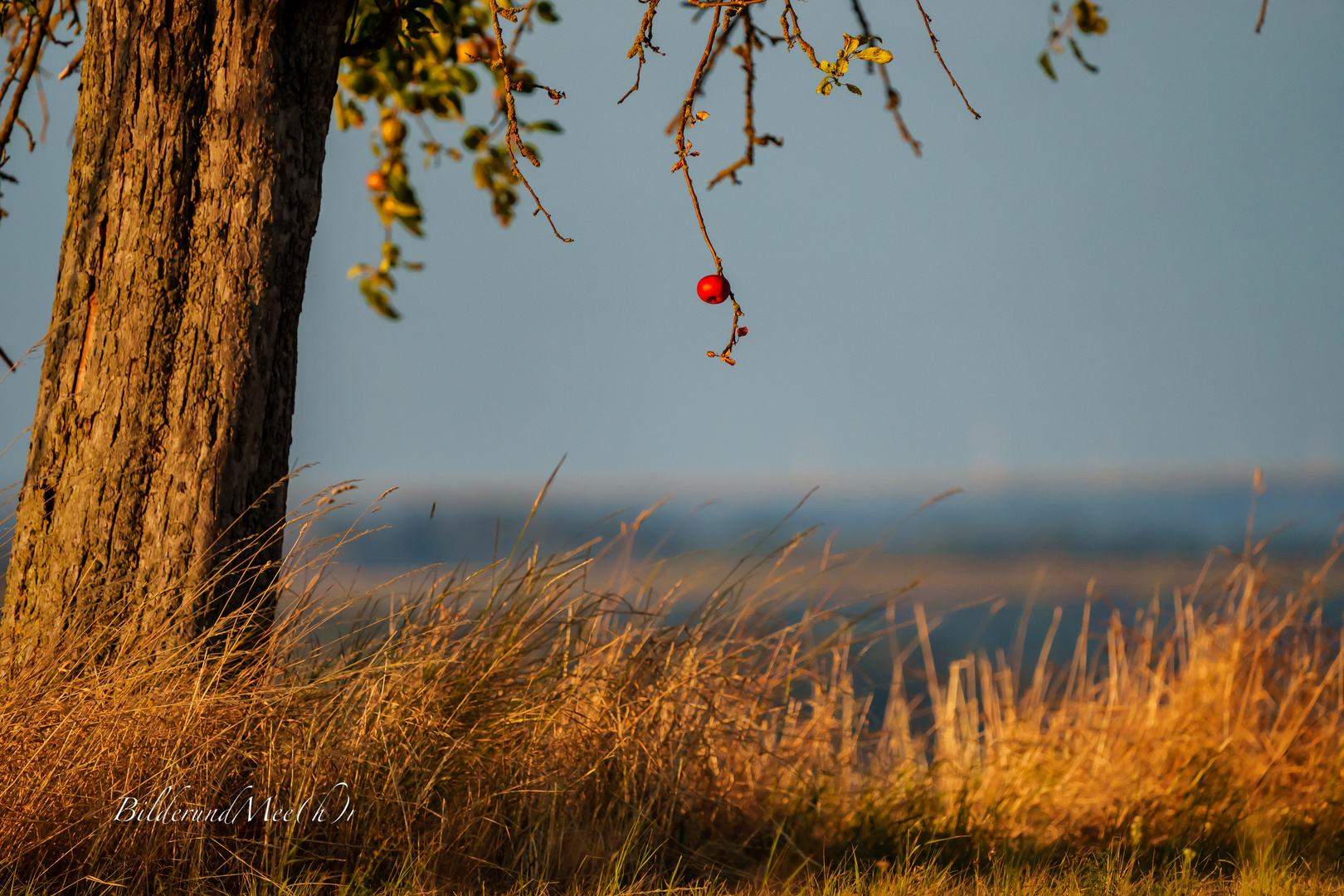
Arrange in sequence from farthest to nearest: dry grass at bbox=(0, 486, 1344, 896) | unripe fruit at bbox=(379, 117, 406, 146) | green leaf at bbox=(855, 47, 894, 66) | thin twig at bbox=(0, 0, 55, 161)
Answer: unripe fruit at bbox=(379, 117, 406, 146) → thin twig at bbox=(0, 0, 55, 161) → green leaf at bbox=(855, 47, 894, 66) → dry grass at bbox=(0, 486, 1344, 896)

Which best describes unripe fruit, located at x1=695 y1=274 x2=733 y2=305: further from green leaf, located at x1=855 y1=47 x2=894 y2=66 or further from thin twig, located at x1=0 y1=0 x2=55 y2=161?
thin twig, located at x1=0 y1=0 x2=55 y2=161

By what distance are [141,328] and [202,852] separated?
1.25 meters

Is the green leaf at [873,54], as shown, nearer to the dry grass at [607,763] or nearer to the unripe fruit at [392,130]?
the dry grass at [607,763]

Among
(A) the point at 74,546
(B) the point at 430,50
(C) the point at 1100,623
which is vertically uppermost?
(B) the point at 430,50

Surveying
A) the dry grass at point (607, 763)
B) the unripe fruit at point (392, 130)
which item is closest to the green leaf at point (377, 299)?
the unripe fruit at point (392, 130)

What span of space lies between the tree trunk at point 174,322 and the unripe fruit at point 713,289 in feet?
3.61

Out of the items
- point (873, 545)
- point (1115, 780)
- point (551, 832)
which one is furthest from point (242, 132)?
point (1115, 780)

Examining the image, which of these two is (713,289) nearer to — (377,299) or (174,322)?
(174,322)

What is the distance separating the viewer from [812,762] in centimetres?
305

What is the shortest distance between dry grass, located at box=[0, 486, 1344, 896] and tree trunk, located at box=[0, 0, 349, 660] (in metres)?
0.20

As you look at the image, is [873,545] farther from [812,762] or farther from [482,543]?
[482,543]

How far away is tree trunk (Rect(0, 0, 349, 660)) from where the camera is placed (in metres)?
2.36

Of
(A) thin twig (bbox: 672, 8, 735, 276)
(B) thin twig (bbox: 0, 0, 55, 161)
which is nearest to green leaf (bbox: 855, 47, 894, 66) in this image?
(A) thin twig (bbox: 672, 8, 735, 276)

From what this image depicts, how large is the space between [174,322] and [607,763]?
5.20ft
